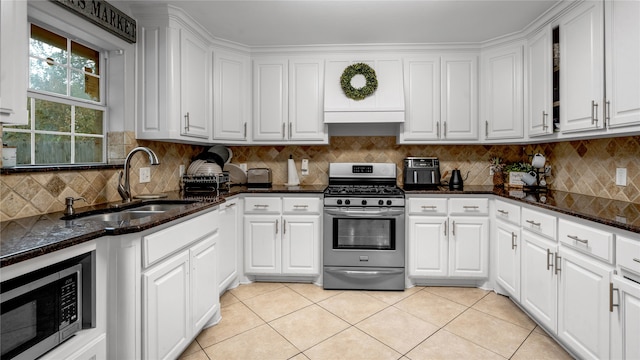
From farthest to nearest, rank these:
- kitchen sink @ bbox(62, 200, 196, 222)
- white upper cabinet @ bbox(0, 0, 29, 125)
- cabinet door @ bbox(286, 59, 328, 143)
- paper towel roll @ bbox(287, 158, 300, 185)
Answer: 1. paper towel roll @ bbox(287, 158, 300, 185)
2. cabinet door @ bbox(286, 59, 328, 143)
3. kitchen sink @ bbox(62, 200, 196, 222)
4. white upper cabinet @ bbox(0, 0, 29, 125)

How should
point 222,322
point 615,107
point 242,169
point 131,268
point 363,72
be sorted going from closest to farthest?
point 131,268, point 615,107, point 222,322, point 363,72, point 242,169

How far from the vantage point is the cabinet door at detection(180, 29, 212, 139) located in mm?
2561

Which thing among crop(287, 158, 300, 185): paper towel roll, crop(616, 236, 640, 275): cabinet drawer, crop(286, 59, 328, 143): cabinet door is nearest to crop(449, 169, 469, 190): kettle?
crop(286, 59, 328, 143): cabinet door

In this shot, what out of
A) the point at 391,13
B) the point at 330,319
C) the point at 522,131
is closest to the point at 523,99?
the point at 522,131

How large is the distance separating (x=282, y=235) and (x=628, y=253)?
2.33 m

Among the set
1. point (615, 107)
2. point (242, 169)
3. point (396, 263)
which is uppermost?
point (615, 107)

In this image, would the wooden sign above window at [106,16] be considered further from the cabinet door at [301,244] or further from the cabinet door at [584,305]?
the cabinet door at [584,305]

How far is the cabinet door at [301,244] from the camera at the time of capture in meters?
2.92

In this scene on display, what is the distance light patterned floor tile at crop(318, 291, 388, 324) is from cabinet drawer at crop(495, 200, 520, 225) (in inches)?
47.9

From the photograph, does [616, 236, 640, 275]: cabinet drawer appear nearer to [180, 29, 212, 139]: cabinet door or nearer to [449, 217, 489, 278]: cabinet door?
[449, 217, 489, 278]: cabinet door

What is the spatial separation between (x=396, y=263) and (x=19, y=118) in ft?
8.74

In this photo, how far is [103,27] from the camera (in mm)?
2066

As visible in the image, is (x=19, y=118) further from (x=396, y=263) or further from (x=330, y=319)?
(x=396, y=263)

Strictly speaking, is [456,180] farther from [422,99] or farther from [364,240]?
[364,240]
